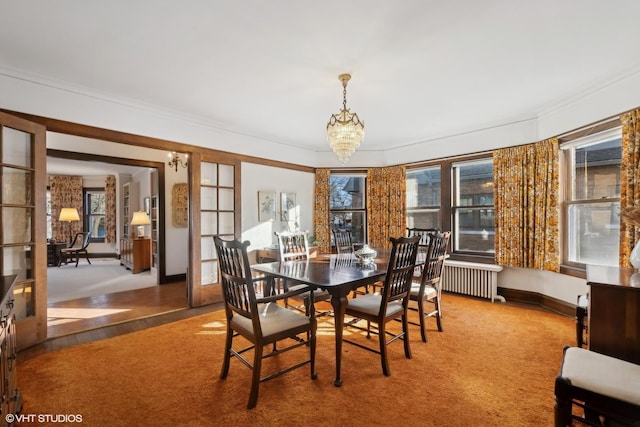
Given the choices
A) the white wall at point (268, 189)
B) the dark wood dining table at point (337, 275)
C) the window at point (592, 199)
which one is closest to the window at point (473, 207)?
the window at point (592, 199)

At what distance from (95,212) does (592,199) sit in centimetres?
1196

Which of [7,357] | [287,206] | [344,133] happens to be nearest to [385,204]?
[287,206]

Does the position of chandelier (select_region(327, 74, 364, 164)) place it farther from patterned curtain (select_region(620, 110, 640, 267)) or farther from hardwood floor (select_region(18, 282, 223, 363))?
hardwood floor (select_region(18, 282, 223, 363))

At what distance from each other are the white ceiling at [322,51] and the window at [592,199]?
0.66m

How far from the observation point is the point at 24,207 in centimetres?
291

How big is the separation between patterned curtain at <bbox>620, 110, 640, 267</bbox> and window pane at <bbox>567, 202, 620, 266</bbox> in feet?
1.45

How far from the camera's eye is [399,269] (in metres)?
2.47

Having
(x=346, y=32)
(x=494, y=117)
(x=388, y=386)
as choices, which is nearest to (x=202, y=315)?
(x=388, y=386)

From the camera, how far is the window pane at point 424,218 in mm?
5356

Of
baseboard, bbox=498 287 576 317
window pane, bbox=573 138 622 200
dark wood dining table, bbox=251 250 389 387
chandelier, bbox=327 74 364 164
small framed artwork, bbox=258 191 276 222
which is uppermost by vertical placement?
chandelier, bbox=327 74 364 164

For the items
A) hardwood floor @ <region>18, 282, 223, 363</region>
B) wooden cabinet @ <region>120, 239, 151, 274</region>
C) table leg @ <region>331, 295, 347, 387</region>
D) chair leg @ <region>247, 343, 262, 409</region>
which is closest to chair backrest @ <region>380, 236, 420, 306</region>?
table leg @ <region>331, 295, 347, 387</region>

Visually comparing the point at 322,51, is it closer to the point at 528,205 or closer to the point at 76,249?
the point at 528,205

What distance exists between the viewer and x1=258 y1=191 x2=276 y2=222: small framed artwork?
5.18 metres

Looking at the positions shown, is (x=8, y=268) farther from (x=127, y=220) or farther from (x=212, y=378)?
(x=127, y=220)
